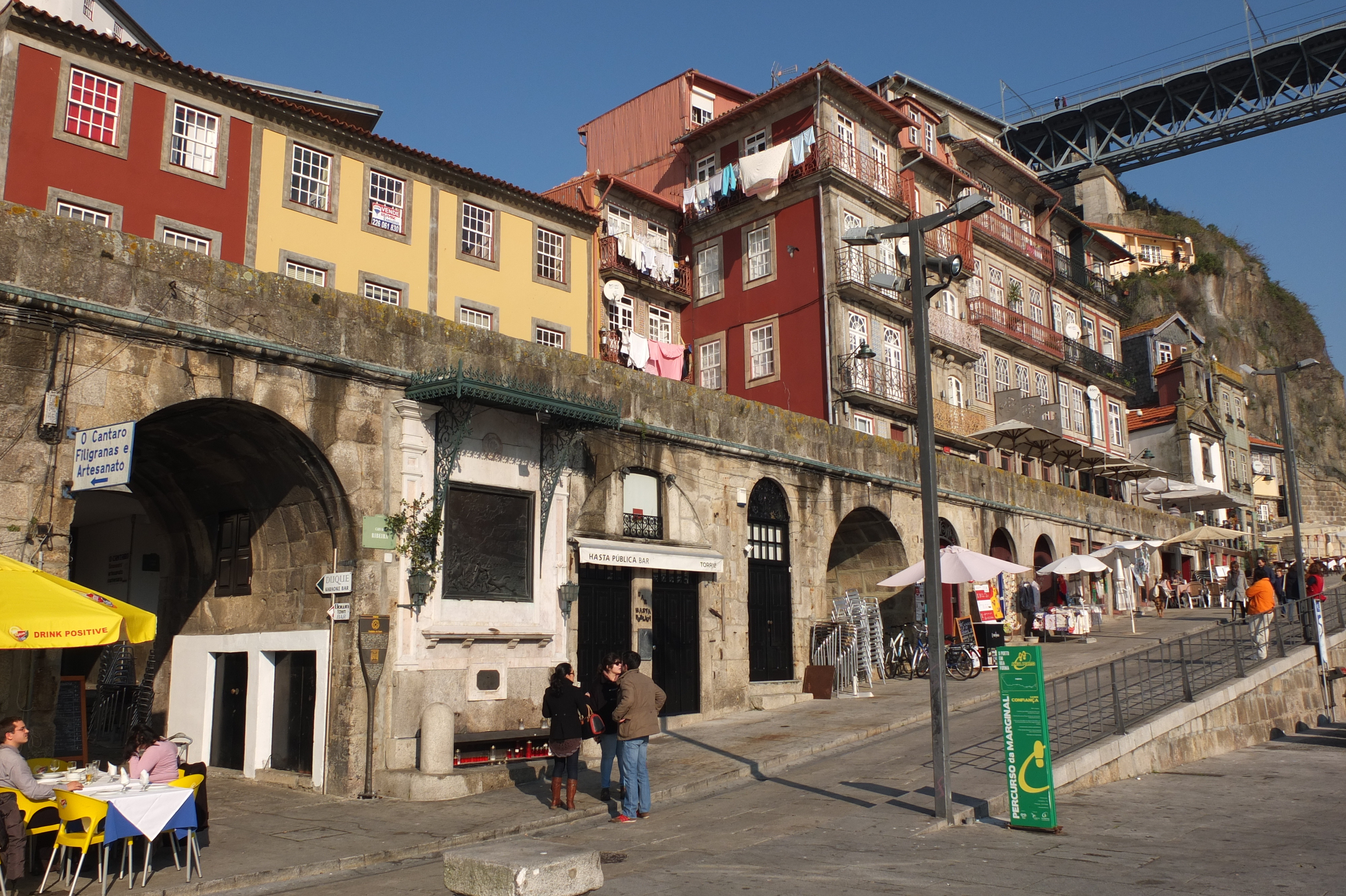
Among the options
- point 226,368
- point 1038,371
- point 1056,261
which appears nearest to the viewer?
point 226,368

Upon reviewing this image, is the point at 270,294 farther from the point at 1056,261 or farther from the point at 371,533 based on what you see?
the point at 1056,261

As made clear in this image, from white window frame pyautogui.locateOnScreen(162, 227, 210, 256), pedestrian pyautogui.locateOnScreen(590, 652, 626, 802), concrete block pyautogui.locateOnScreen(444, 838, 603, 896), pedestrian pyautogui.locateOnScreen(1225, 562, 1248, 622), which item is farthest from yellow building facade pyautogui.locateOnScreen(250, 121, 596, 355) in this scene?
pedestrian pyautogui.locateOnScreen(1225, 562, 1248, 622)

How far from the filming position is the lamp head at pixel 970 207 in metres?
10.2

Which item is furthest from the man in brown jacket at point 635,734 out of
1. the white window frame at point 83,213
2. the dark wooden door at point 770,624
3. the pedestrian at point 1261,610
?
the white window frame at point 83,213

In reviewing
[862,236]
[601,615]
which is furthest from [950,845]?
[601,615]

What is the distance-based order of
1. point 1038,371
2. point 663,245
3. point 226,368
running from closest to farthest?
1. point 226,368
2. point 663,245
3. point 1038,371

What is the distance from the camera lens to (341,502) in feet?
41.1

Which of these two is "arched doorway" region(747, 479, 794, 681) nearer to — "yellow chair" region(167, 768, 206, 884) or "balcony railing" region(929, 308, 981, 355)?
"yellow chair" region(167, 768, 206, 884)

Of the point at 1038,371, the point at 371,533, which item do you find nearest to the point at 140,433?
the point at 371,533

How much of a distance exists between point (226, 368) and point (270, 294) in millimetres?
1045

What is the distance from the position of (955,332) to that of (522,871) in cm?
3025

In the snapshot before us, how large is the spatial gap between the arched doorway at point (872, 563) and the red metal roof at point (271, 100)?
1104 cm

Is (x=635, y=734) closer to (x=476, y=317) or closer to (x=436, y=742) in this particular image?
(x=436, y=742)

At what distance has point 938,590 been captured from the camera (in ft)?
34.4
